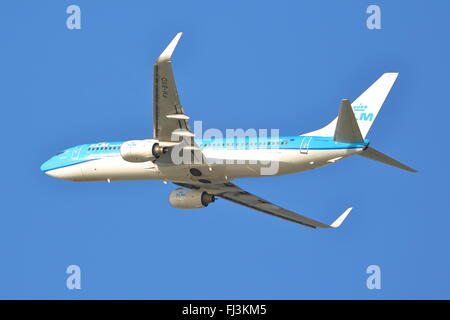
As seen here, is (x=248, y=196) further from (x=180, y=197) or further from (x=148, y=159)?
(x=148, y=159)

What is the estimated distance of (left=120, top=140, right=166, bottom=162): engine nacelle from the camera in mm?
52406

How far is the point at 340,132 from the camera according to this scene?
49062mm

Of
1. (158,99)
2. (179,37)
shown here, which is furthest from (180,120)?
(179,37)

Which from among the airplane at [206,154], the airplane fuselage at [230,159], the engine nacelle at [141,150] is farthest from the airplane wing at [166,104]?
the airplane fuselage at [230,159]

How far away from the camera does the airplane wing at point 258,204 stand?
5912cm

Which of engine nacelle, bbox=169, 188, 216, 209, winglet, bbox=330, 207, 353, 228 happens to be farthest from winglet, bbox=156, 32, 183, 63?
winglet, bbox=330, 207, 353, 228

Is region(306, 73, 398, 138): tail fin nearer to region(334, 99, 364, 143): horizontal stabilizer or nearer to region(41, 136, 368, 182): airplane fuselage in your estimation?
region(41, 136, 368, 182): airplane fuselage

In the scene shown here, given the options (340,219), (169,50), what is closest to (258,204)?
(340,219)

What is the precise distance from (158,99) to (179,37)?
14.2 ft

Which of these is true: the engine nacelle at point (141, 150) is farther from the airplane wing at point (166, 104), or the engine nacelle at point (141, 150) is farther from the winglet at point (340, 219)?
the winglet at point (340, 219)

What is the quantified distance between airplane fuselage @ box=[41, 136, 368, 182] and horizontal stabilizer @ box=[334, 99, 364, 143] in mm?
583

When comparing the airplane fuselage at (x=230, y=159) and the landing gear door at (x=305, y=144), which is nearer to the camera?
the airplane fuselage at (x=230, y=159)

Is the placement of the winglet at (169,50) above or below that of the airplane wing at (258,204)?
above

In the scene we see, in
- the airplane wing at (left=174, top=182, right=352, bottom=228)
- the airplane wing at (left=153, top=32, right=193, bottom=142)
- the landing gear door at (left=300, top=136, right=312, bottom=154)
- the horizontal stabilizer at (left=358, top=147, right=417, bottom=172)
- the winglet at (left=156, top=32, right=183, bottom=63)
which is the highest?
the winglet at (left=156, top=32, right=183, bottom=63)
